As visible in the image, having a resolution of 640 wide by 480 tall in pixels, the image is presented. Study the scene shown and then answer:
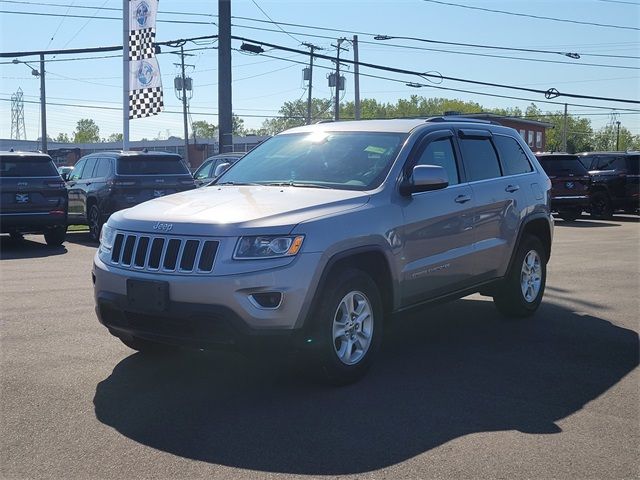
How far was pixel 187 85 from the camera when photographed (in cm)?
6900

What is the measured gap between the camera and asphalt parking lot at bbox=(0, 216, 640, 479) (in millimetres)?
3973

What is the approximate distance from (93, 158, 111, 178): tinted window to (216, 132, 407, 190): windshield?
883cm

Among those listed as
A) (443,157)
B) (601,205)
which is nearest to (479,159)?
(443,157)

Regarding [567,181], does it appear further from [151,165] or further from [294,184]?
[294,184]

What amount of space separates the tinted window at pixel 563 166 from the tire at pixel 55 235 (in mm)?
12897

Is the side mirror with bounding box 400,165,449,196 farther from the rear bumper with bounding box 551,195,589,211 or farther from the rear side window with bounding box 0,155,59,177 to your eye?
the rear bumper with bounding box 551,195,589,211

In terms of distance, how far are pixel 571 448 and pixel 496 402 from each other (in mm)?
→ 790

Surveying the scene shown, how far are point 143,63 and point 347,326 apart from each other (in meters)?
16.6

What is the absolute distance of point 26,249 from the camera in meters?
13.8

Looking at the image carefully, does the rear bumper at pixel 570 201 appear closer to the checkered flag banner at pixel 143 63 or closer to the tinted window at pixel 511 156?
the checkered flag banner at pixel 143 63

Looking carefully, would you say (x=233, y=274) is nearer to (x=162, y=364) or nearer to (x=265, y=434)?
(x=265, y=434)

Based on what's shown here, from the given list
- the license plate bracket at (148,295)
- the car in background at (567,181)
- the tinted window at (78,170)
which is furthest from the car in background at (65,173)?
the car in background at (567,181)

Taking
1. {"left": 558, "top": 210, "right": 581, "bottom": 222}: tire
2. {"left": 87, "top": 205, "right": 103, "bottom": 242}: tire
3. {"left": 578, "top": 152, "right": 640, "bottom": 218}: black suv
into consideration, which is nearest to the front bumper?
{"left": 87, "top": 205, "right": 103, "bottom": 242}: tire

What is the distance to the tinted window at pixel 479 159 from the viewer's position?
6.83m
